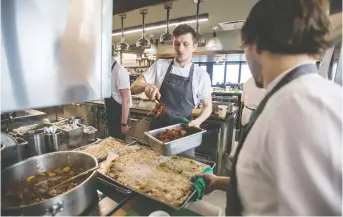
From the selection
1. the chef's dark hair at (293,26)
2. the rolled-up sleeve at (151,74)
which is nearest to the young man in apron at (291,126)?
the chef's dark hair at (293,26)

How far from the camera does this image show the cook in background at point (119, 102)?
2582 mm

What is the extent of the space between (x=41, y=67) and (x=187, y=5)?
398 cm

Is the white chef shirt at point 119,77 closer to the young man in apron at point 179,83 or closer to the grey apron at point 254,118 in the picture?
the young man in apron at point 179,83

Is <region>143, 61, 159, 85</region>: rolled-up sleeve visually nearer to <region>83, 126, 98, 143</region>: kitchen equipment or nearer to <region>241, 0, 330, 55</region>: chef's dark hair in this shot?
<region>83, 126, 98, 143</region>: kitchen equipment

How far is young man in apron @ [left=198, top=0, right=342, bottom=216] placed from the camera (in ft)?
1.91

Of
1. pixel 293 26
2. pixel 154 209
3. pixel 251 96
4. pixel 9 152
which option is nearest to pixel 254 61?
pixel 293 26

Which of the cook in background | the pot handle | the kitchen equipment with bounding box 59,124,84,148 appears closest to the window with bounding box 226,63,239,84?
the cook in background

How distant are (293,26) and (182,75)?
4.92ft

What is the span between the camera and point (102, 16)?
0.98 meters

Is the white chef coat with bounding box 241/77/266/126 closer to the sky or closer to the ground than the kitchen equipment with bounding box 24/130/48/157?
closer to the sky

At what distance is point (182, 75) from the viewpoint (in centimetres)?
218

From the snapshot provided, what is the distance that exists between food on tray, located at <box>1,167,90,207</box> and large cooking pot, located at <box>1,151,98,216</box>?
0.03 m

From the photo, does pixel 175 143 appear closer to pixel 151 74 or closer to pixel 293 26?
pixel 293 26

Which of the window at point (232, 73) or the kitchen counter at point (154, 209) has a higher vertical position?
the window at point (232, 73)
